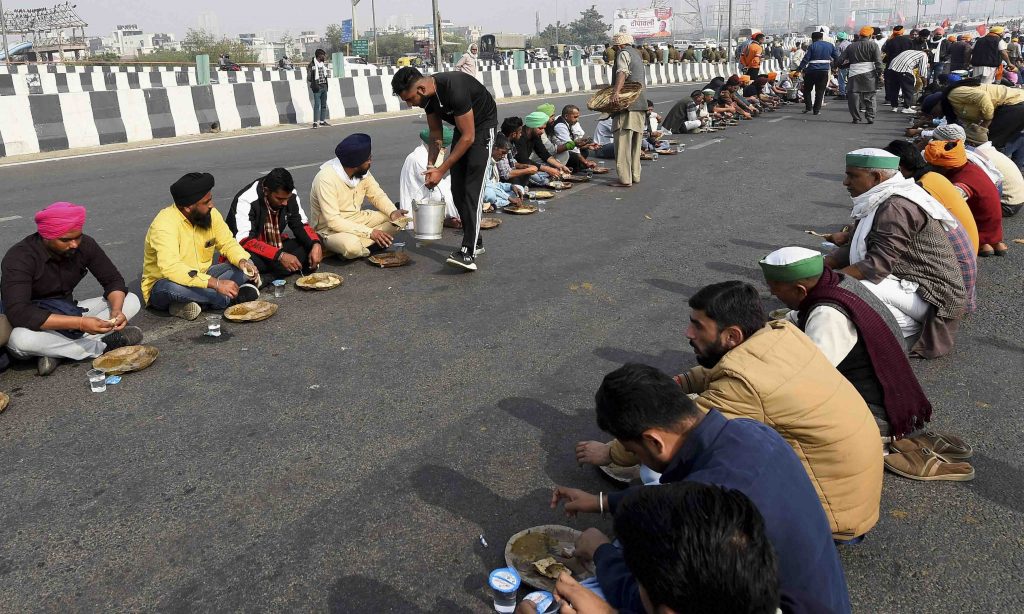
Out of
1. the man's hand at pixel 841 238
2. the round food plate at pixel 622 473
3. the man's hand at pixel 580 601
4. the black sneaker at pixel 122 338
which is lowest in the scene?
the round food plate at pixel 622 473

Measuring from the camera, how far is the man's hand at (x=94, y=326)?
4.64 m

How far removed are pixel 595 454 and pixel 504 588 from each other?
0.90 m

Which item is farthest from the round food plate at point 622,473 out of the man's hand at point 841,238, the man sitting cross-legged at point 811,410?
the man's hand at point 841,238

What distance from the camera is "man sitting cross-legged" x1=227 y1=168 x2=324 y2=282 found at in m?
6.14

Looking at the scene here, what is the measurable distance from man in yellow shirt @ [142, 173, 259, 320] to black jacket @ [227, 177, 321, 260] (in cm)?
40

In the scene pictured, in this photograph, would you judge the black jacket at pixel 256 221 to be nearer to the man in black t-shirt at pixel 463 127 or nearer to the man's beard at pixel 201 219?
the man's beard at pixel 201 219

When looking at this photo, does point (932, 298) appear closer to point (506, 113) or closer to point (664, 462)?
point (664, 462)

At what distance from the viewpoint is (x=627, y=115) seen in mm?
9930

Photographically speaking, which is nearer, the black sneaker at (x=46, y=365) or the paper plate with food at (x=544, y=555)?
the paper plate with food at (x=544, y=555)

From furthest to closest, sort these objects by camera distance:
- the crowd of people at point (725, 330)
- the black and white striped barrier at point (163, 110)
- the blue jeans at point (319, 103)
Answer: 1. the blue jeans at point (319, 103)
2. the black and white striped barrier at point (163, 110)
3. the crowd of people at point (725, 330)

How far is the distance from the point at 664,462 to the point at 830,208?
741 cm

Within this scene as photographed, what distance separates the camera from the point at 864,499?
9.40 ft

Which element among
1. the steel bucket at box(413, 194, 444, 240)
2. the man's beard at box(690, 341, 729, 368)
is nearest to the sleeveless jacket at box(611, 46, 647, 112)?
the steel bucket at box(413, 194, 444, 240)

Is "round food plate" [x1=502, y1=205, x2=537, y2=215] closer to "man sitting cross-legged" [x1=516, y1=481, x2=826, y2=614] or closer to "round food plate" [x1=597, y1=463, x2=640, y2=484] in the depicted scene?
"round food plate" [x1=597, y1=463, x2=640, y2=484]
